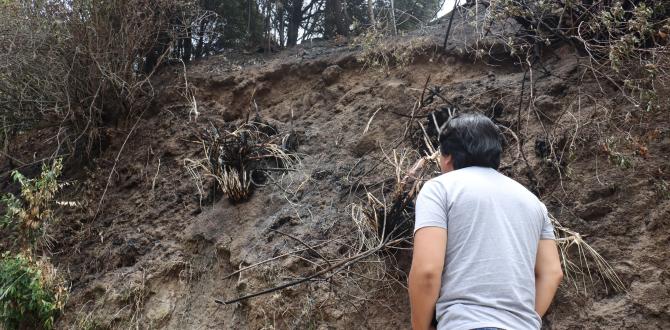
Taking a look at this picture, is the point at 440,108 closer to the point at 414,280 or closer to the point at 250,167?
the point at 250,167

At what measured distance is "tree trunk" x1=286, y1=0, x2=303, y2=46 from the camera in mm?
7477

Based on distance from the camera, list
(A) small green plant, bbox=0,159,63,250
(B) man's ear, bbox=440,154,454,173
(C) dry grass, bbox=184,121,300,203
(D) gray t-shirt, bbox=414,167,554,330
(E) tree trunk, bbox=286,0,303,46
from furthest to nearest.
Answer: (E) tree trunk, bbox=286,0,303,46
(C) dry grass, bbox=184,121,300,203
(A) small green plant, bbox=0,159,63,250
(B) man's ear, bbox=440,154,454,173
(D) gray t-shirt, bbox=414,167,554,330

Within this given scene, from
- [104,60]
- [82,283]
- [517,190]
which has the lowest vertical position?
[82,283]

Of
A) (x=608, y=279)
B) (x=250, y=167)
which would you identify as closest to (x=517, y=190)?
(x=608, y=279)

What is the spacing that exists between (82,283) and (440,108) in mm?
3387

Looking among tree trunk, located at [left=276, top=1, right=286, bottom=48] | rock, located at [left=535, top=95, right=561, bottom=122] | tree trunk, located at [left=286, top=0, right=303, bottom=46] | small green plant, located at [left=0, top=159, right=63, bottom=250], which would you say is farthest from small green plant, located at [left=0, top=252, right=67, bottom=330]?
tree trunk, located at [left=286, top=0, right=303, bottom=46]

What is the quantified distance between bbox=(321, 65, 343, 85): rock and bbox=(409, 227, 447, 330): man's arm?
406 centimetres

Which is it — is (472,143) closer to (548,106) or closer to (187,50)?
(548,106)

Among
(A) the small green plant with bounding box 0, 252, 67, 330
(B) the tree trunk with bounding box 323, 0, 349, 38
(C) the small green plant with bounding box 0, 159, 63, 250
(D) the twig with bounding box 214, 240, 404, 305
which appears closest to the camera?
(D) the twig with bounding box 214, 240, 404, 305

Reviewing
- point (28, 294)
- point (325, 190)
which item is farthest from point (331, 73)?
point (28, 294)

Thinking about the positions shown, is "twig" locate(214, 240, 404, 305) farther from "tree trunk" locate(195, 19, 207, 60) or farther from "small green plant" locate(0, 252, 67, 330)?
"tree trunk" locate(195, 19, 207, 60)

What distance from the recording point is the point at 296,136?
542 centimetres

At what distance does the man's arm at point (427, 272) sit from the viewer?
2059mm

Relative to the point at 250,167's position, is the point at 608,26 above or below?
above
